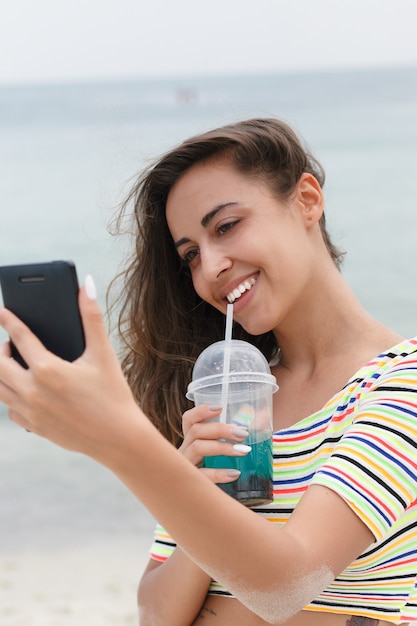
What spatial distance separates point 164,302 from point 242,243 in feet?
1.92

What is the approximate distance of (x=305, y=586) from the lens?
67.6 inches

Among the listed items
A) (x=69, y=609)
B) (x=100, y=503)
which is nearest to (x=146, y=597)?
(x=69, y=609)

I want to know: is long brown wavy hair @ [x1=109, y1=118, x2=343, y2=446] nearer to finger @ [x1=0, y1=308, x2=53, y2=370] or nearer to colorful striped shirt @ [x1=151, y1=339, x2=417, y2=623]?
colorful striped shirt @ [x1=151, y1=339, x2=417, y2=623]

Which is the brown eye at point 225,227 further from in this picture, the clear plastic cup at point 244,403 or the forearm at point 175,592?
the forearm at point 175,592

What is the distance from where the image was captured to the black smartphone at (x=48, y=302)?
1491 millimetres

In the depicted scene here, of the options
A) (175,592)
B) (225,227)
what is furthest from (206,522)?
(225,227)

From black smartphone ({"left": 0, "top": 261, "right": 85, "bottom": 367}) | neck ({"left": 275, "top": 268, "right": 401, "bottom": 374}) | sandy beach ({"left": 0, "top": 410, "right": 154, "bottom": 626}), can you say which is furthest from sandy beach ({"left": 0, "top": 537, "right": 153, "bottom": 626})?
black smartphone ({"left": 0, "top": 261, "right": 85, "bottom": 367})

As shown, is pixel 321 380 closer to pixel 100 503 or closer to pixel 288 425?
pixel 288 425

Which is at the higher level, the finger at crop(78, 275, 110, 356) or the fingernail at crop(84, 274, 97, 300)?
the fingernail at crop(84, 274, 97, 300)

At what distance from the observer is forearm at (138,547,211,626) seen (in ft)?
7.54

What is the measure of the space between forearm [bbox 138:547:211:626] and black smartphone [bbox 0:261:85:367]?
3.18ft

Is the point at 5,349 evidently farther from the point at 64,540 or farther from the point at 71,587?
the point at 64,540

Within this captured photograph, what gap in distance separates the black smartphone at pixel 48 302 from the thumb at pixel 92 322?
56mm

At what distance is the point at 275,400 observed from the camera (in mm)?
2535
